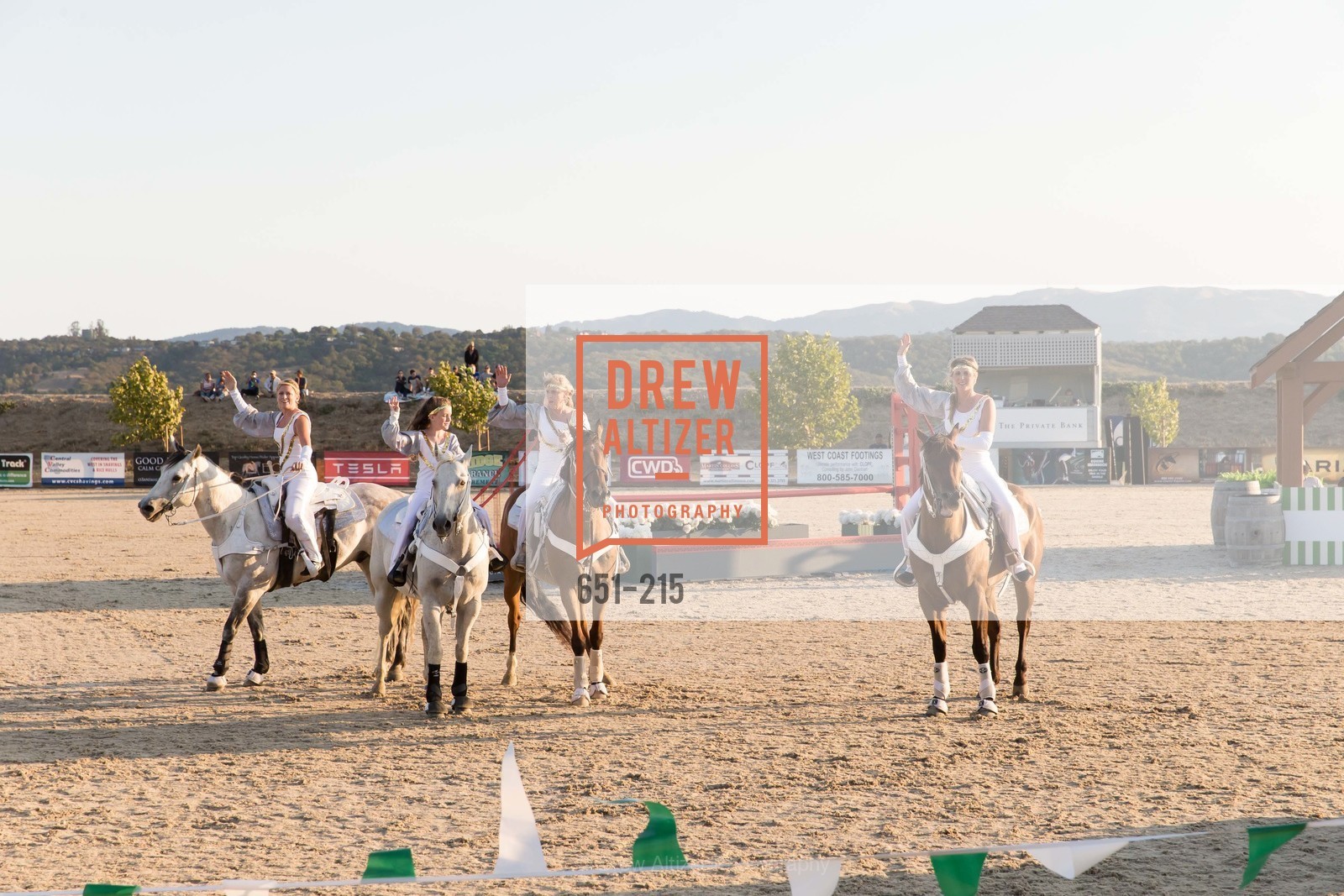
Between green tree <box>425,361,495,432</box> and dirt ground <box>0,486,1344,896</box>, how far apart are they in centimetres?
3443

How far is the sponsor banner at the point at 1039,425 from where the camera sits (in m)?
9.25

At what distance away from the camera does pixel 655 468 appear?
28.3 feet

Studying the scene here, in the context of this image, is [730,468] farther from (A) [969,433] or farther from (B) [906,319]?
(B) [906,319]

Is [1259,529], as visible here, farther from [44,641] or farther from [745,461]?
[44,641]

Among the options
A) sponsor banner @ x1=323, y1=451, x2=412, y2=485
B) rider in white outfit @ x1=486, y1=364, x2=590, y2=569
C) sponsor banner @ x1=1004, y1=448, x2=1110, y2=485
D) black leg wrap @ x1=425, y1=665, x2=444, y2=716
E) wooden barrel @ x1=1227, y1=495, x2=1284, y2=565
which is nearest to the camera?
black leg wrap @ x1=425, y1=665, x2=444, y2=716

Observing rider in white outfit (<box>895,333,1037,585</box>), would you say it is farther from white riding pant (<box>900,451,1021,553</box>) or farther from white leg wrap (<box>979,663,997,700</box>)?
white leg wrap (<box>979,663,997,700</box>)

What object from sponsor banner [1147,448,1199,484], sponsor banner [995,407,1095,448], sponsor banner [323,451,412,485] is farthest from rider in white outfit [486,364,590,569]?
sponsor banner [1147,448,1199,484]

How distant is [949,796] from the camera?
19.6ft

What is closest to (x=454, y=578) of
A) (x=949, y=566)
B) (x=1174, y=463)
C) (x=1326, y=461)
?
(x=949, y=566)

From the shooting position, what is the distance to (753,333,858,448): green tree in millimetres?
10477

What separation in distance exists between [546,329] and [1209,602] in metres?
8.64

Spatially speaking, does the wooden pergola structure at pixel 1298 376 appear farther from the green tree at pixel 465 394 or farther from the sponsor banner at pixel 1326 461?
the green tree at pixel 465 394

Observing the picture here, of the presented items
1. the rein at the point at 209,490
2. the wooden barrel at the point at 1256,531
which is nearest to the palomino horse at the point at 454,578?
the rein at the point at 209,490

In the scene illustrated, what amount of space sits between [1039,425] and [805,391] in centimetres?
628
